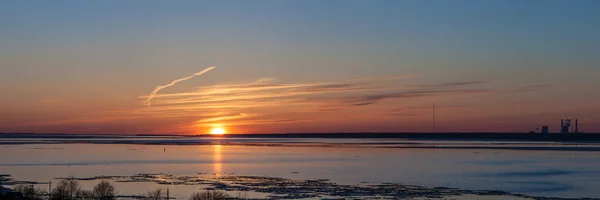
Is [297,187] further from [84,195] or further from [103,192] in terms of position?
[84,195]

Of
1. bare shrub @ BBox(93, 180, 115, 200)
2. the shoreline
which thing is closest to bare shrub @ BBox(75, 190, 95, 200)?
bare shrub @ BBox(93, 180, 115, 200)

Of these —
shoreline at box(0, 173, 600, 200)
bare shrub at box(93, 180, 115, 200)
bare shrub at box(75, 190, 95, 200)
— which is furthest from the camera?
shoreline at box(0, 173, 600, 200)

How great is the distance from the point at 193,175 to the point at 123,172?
4229mm

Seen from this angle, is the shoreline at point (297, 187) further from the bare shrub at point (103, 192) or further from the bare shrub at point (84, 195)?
the bare shrub at point (84, 195)

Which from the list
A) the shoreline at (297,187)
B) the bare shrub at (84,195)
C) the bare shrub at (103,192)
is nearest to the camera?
the bare shrub at (84,195)

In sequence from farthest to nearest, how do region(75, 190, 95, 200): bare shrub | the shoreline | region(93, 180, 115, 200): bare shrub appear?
1. the shoreline
2. region(93, 180, 115, 200): bare shrub
3. region(75, 190, 95, 200): bare shrub

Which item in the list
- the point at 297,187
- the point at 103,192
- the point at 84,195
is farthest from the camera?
the point at 297,187

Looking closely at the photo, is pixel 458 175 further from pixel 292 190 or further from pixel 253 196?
pixel 253 196

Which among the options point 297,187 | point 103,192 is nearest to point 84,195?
point 103,192

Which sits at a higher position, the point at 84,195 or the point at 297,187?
the point at 84,195

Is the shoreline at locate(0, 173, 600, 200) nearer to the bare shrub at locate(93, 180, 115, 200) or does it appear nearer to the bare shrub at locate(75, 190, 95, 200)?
the bare shrub at locate(93, 180, 115, 200)

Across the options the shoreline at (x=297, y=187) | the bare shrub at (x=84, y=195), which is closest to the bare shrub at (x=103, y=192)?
the bare shrub at (x=84, y=195)

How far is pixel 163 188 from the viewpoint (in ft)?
92.3

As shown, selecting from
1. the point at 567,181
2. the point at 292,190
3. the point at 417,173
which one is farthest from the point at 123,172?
the point at 567,181
